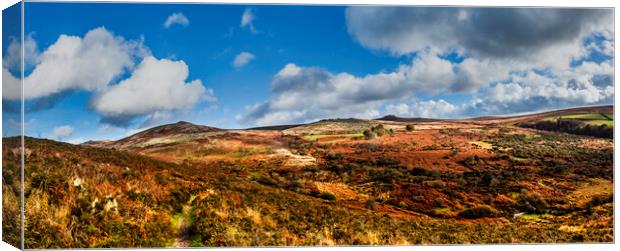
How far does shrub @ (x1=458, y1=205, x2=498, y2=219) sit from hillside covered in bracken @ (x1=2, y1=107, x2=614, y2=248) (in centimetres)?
2

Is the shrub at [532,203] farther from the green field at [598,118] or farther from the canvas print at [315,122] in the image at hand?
the green field at [598,118]

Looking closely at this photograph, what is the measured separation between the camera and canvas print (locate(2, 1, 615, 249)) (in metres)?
12.1

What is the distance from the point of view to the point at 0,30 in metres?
12.3

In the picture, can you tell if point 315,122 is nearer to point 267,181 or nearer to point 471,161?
point 267,181

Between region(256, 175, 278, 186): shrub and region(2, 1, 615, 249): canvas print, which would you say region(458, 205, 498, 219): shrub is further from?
region(256, 175, 278, 186): shrub

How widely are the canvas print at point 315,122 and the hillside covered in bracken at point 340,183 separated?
31mm

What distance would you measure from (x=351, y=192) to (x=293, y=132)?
1822 millimetres

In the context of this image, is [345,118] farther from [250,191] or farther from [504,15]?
Result: [504,15]

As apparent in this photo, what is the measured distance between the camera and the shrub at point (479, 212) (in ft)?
42.3

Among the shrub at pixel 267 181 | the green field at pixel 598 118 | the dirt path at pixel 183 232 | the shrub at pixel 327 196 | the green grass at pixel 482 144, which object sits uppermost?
the green field at pixel 598 118

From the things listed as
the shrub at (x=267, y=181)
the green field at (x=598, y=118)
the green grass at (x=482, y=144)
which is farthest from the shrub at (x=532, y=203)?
the shrub at (x=267, y=181)

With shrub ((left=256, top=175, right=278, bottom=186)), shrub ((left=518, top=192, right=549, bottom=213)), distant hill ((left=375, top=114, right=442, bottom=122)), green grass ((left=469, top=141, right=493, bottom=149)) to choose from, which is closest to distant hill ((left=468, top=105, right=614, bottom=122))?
Result: green grass ((left=469, top=141, right=493, bottom=149))

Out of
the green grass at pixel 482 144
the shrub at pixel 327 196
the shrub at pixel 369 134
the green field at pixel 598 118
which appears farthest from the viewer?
the green grass at pixel 482 144

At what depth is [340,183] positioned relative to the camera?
518 inches
